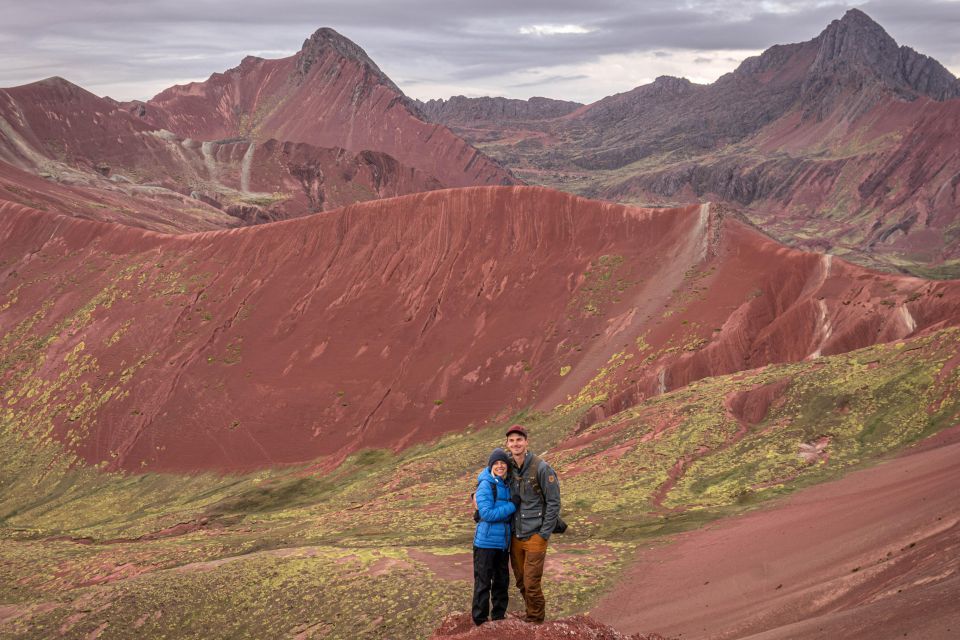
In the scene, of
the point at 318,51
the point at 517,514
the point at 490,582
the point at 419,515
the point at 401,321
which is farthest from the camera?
the point at 318,51

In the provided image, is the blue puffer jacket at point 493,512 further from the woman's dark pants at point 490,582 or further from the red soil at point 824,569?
the red soil at point 824,569

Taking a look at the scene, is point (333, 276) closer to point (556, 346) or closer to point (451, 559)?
point (556, 346)

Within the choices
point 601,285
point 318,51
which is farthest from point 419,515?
point 318,51

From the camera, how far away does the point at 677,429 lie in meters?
29.0

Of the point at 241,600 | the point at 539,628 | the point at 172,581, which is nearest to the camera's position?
the point at 539,628

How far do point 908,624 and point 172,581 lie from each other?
1778cm

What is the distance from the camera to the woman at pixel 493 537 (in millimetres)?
10320

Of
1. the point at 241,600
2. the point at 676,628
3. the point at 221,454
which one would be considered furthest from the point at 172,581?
the point at 221,454

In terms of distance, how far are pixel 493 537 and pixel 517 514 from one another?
0.44 meters

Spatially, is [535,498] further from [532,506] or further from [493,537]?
[493,537]

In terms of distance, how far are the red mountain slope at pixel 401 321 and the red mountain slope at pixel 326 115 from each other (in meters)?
110

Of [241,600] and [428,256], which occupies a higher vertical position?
[428,256]

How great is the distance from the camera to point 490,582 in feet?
34.9

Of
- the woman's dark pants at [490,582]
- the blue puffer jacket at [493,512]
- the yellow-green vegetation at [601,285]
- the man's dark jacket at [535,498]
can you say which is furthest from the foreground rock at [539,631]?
the yellow-green vegetation at [601,285]
